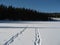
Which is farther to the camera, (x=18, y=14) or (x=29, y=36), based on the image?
(x=18, y=14)

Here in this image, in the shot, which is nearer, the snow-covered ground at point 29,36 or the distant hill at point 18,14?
the snow-covered ground at point 29,36

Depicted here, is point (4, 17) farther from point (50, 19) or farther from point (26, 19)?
point (50, 19)

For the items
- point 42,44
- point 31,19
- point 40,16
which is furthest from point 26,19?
point 42,44

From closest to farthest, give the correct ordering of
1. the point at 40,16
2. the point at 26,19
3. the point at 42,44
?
the point at 42,44
the point at 40,16
the point at 26,19

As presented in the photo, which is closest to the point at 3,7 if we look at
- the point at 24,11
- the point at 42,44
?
the point at 24,11

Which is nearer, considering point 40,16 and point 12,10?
point 40,16

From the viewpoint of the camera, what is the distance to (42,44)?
6285 millimetres

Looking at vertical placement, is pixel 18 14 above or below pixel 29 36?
above

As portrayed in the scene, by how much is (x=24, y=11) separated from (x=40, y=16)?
10.5ft

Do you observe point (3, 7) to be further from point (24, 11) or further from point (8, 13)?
point (24, 11)

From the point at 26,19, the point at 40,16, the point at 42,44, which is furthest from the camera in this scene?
the point at 26,19

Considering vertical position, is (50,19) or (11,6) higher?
(11,6)

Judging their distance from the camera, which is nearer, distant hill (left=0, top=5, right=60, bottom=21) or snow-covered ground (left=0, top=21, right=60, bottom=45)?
snow-covered ground (left=0, top=21, right=60, bottom=45)

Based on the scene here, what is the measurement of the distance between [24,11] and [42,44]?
26.0 meters
